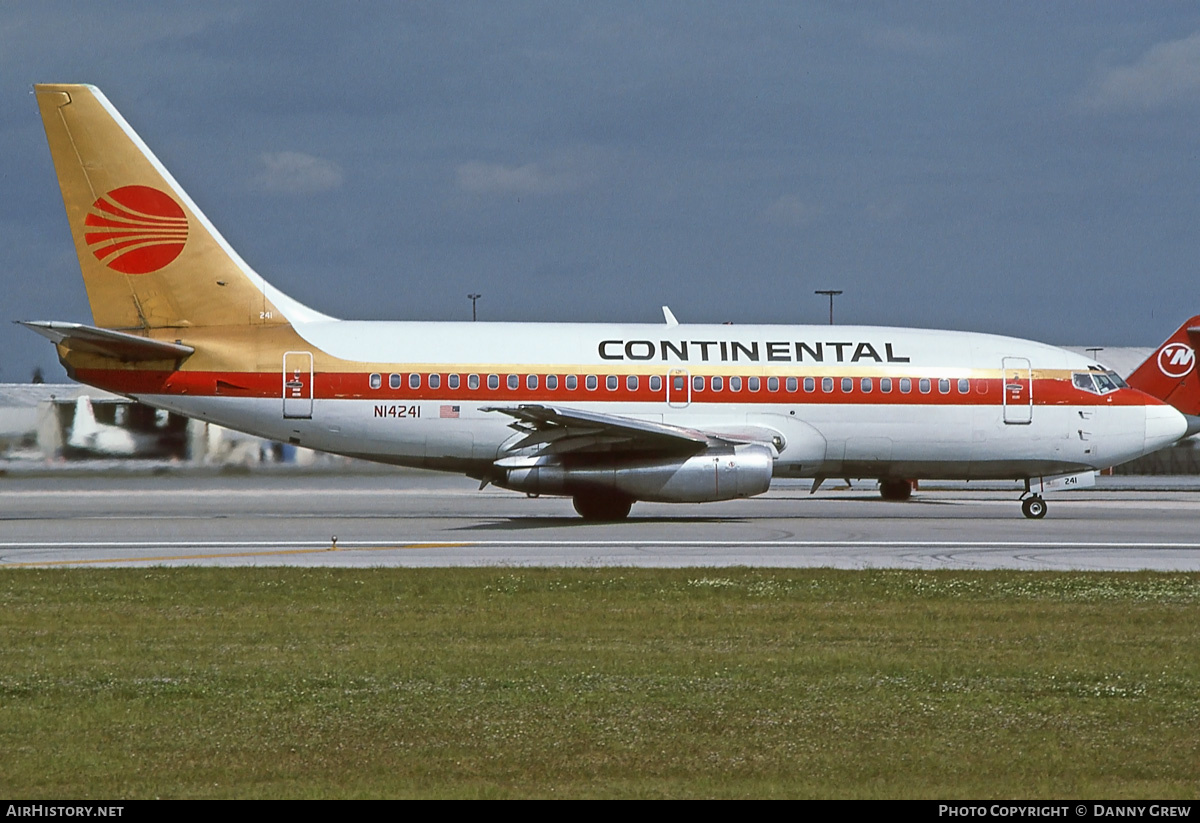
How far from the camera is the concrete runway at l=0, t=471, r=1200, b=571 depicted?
822 inches

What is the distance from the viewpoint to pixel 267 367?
28.5 m

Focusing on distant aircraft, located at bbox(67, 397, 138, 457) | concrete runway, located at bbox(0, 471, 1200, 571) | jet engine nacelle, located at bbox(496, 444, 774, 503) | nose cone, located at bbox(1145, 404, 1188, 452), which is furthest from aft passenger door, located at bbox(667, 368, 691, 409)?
distant aircraft, located at bbox(67, 397, 138, 457)

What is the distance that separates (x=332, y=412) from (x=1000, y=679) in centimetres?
1970

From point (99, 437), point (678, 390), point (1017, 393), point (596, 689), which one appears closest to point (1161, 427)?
point (1017, 393)

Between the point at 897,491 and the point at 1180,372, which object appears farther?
the point at 1180,372

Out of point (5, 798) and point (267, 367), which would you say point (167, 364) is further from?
point (5, 798)

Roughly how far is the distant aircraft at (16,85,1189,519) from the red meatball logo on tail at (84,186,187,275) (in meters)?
0.03

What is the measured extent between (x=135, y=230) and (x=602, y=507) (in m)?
10.9

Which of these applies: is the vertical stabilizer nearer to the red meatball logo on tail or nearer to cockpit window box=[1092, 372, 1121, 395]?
cockpit window box=[1092, 372, 1121, 395]

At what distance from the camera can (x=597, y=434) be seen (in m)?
28.0

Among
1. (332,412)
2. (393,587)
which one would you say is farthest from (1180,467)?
(393,587)

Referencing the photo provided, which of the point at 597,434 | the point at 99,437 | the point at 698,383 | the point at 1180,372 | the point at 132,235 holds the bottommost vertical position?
the point at 597,434

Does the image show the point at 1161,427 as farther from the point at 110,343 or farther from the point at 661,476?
the point at 110,343

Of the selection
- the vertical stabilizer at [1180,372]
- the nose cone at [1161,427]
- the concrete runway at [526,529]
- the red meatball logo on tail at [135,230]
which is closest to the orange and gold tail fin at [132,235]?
the red meatball logo on tail at [135,230]
